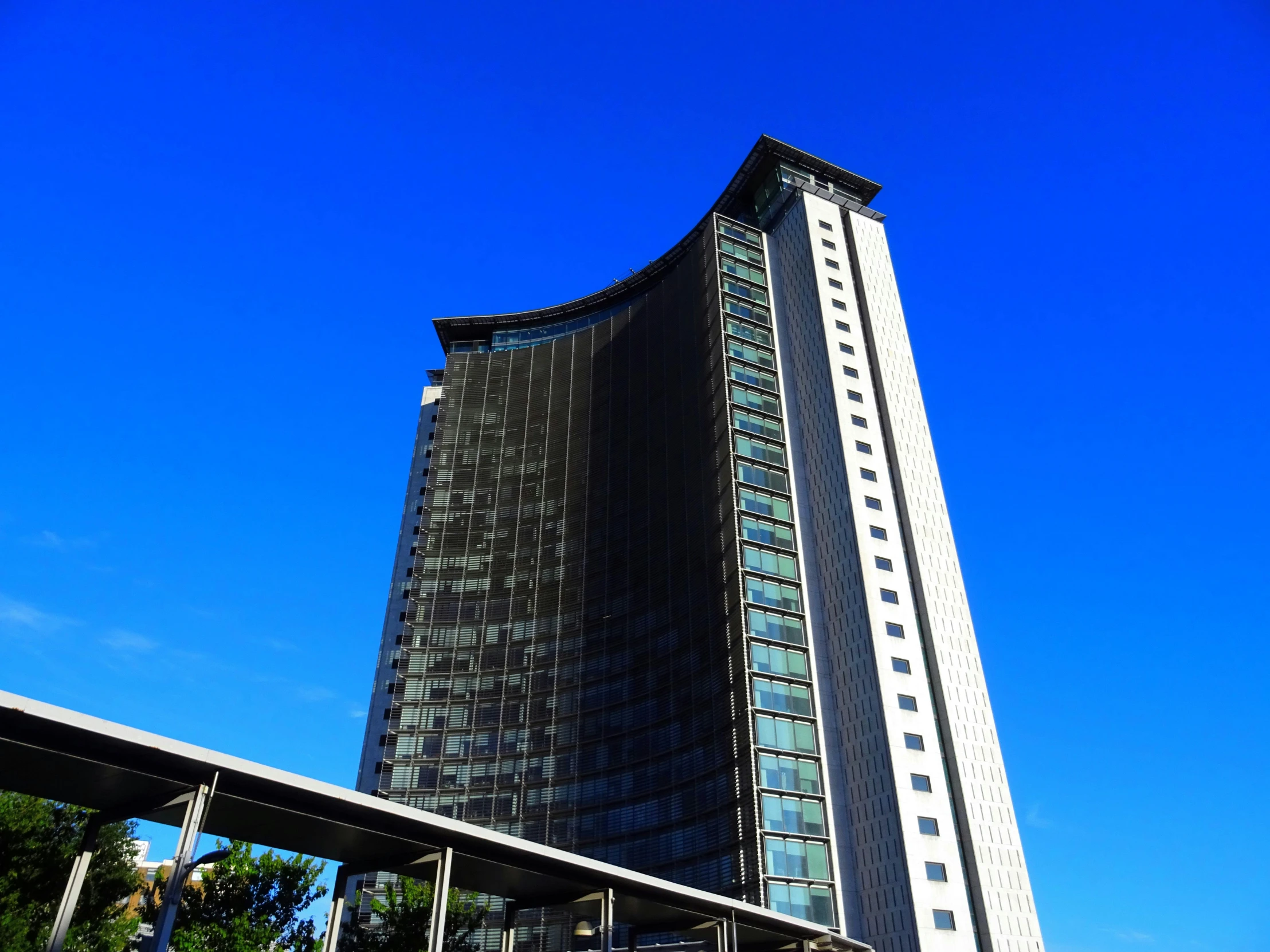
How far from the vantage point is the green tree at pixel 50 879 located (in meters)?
36.0

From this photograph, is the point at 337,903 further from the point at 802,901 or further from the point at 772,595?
the point at 772,595

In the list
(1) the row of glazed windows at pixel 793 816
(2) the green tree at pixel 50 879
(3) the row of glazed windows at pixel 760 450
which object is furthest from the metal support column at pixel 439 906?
(3) the row of glazed windows at pixel 760 450

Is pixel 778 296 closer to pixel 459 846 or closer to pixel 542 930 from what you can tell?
pixel 542 930

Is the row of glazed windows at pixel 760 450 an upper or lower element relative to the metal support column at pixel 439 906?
upper

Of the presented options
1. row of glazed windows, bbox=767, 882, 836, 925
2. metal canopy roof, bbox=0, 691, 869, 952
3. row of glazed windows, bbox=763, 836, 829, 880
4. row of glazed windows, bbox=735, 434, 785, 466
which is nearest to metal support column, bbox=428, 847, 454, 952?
metal canopy roof, bbox=0, 691, 869, 952

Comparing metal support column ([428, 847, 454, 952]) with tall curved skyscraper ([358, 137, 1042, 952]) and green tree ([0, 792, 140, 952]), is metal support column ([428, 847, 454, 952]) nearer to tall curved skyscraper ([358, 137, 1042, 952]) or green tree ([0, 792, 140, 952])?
green tree ([0, 792, 140, 952])

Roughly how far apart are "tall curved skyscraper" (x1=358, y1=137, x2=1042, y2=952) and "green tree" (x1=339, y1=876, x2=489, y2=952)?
62.5ft

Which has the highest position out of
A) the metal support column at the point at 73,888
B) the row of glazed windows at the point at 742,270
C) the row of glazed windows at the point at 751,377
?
the row of glazed windows at the point at 742,270

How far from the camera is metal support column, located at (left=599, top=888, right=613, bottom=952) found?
97.0 feet

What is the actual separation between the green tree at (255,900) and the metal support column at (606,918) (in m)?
12.0

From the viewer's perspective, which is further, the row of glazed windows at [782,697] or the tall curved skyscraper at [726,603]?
the row of glazed windows at [782,697]

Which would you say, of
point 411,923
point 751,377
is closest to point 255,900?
point 411,923

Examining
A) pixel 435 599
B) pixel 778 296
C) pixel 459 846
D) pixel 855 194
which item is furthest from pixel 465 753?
pixel 855 194

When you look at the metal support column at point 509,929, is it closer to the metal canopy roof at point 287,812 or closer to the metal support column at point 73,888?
the metal canopy roof at point 287,812
